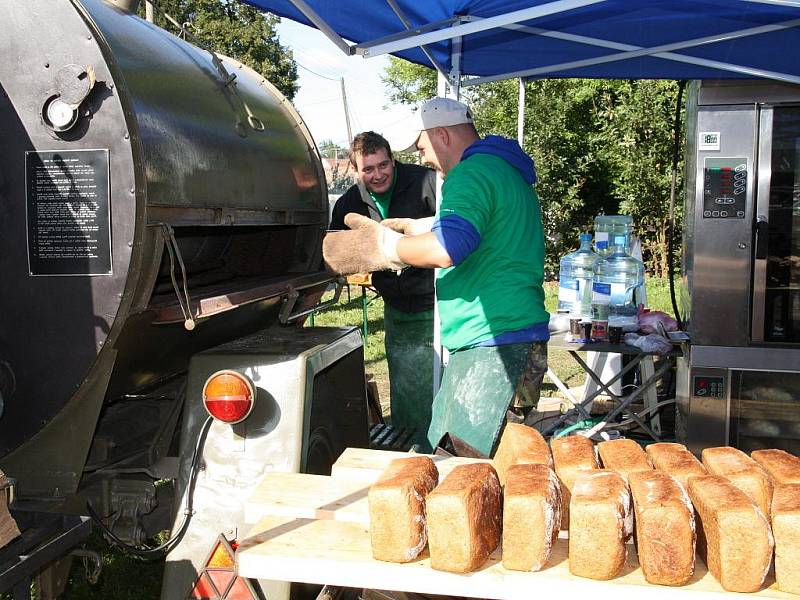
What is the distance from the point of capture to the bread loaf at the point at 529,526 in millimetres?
1611

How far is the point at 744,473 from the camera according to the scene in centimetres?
186

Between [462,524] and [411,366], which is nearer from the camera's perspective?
[462,524]

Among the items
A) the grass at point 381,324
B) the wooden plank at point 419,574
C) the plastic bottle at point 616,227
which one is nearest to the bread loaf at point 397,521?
the wooden plank at point 419,574

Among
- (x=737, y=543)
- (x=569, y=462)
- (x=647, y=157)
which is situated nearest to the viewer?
(x=737, y=543)

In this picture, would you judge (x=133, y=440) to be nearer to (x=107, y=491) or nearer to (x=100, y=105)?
(x=107, y=491)

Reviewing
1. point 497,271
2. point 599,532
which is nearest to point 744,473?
point 599,532

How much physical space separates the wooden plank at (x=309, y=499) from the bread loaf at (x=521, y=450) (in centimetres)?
39

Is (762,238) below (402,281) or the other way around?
the other way around

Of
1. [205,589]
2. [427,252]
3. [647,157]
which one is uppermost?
[647,157]

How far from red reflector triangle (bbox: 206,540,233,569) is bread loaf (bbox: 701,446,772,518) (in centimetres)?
139

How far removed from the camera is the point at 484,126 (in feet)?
56.2

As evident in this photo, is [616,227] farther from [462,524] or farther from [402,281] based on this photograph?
[462,524]

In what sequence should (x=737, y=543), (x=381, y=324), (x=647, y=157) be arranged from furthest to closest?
(x=647, y=157), (x=381, y=324), (x=737, y=543)

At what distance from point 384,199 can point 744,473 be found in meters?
3.18
